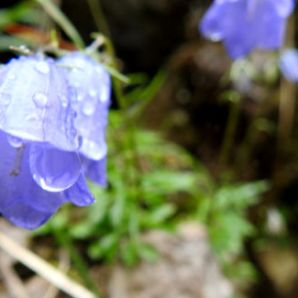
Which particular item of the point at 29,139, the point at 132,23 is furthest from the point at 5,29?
the point at 29,139

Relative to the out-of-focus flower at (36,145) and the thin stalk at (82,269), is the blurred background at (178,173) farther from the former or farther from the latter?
the out-of-focus flower at (36,145)

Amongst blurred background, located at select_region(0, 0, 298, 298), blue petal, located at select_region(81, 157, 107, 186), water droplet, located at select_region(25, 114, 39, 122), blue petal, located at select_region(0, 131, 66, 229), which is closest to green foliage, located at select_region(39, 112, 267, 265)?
blurred background, located at select_region(0, 0, 298, 298)

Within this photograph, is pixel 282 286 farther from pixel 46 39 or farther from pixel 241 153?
pixel 46 39

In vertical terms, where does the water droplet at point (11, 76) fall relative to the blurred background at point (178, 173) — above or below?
above

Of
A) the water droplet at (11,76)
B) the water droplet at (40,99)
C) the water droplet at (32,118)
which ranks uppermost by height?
the water droplet at (11,76)

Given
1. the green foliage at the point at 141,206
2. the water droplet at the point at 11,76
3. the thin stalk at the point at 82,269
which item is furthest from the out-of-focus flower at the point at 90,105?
the green foliage at the point at 141,206

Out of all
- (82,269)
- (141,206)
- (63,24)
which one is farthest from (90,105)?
(141,206)

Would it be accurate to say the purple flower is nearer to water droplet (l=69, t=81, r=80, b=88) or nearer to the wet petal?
water droplet (l=69, t=81, r=80, b=88)
